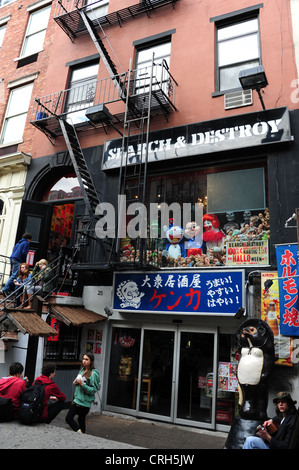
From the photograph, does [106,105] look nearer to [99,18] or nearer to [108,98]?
[108,98]

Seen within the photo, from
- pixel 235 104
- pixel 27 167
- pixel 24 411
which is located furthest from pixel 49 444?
pixel 27 167

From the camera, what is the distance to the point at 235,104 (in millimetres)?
9258

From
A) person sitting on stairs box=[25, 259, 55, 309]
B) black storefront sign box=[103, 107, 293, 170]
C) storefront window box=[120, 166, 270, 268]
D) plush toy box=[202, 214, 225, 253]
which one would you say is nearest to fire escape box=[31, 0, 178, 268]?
black storefront sign box=[103, 107, 293, 170]

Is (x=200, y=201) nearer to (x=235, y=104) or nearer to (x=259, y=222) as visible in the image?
(x=259, y=222)

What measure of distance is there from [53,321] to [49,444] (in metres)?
4.98

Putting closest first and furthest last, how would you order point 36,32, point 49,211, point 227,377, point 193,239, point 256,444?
point 256,444 < point 227,377 < point 193,239 < point 49,211 < point 36,32

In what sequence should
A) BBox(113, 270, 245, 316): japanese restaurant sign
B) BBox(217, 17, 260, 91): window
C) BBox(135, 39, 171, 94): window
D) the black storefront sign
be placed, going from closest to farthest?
BBox(113, 270, 245, 316): japanese restaurant sign < the black storefront sign < BBox(217, 17, 260, 91): window < BBox(135, 39, 171, 94): window

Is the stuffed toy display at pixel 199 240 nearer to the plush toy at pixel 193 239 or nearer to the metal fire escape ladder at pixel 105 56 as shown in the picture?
the plush toy at pixel 193 239

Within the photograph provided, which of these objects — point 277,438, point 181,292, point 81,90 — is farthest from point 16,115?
point 277,438

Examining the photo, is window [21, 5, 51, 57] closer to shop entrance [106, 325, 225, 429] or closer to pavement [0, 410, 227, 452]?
shop entrance [106, 325, 225, 429]

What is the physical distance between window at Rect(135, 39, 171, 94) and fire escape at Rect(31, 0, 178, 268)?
4 centimetres

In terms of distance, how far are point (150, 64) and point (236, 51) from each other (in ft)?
9.53

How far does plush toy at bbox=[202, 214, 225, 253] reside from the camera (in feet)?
29.1

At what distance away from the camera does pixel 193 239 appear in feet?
30.3
